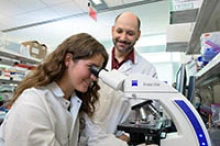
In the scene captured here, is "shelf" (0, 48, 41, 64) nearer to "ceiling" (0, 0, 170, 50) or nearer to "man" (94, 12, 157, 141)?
"ceiling" (0, 0, 170, 50)

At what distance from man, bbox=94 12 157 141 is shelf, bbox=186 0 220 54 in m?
0.45

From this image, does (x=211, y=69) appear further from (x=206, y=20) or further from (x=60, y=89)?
(x=60, y=89)

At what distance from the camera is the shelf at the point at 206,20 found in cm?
119

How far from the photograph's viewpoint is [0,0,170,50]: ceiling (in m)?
3.53

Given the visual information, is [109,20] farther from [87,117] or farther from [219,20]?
[87,117]

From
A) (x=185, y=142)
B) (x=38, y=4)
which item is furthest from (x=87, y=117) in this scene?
(x=38, y=4)

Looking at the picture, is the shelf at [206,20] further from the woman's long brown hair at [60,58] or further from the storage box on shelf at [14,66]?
the storage box on shelf at [14,66]

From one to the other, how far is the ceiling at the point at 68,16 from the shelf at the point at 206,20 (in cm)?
167

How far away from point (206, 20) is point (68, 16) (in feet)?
10.2

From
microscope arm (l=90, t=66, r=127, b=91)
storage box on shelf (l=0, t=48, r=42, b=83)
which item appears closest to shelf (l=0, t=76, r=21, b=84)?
storage box on shelf (l=0, t=48, r=42, b=83)

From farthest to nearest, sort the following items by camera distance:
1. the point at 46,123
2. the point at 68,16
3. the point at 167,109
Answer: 1. the point at 68,16
2. the point at 46,123
3. the point at 167,109

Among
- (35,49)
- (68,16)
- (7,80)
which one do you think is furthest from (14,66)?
(68,16)

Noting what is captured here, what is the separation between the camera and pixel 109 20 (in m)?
4.21

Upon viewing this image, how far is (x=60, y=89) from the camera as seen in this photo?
3.18 ft
